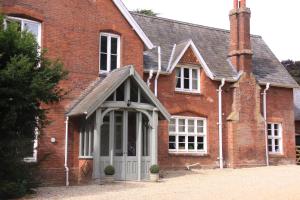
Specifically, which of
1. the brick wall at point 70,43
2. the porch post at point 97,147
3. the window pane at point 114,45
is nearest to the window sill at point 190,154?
the brick wall at point 70,43

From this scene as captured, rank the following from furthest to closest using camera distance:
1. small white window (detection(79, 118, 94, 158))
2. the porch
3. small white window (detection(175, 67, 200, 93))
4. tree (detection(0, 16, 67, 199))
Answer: small white window (detection(175, 67, 200, 93))
small white window (detection(79, 118, 94, 158))
the porch
tree (detection(0, 16, 67, 199))

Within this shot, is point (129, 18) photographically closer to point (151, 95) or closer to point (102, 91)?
point (151, 95)

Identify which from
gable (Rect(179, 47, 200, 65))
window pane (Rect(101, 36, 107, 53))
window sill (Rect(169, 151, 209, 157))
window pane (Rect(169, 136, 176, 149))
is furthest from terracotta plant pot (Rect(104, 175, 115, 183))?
gable (Rect(179, 47, 200, 65))

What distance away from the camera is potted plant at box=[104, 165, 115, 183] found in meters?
17.8

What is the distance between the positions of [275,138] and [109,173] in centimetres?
1426

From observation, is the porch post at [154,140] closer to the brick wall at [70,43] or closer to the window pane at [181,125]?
the brick wall at [70,43]

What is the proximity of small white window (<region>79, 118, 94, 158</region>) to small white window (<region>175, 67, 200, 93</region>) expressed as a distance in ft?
23.9

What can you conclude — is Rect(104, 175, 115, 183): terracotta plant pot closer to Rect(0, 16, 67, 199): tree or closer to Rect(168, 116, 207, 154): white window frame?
Rect(0, 16, 67, 199): tree

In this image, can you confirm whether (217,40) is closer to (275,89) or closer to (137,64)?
(275,89)

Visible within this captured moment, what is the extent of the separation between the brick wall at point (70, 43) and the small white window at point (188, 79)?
424cm

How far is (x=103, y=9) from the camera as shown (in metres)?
21.3

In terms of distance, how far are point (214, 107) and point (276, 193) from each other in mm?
11943

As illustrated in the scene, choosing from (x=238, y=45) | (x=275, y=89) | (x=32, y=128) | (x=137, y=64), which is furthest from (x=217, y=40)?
(x=32, y=128)

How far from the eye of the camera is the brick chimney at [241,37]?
89.6 feet
